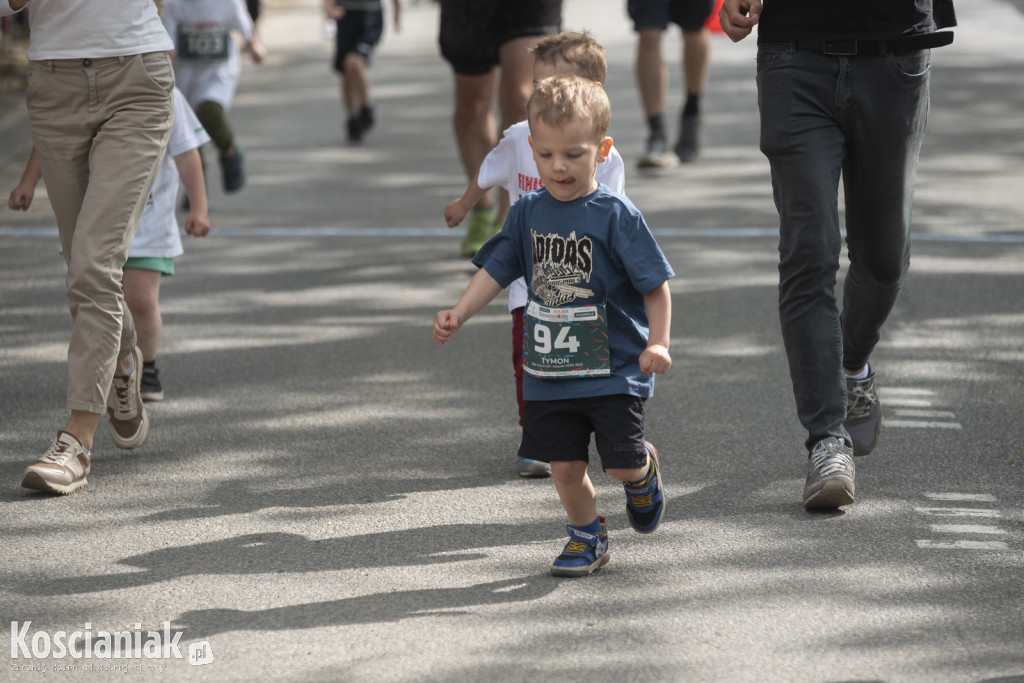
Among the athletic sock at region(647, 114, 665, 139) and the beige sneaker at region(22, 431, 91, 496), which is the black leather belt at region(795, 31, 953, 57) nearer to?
the beige sneaker at region(22, 431, 91, 496)

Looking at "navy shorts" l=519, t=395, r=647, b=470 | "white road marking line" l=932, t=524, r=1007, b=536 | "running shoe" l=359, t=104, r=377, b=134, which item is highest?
"navy shorts" l=519, t=395, r=647, b=470

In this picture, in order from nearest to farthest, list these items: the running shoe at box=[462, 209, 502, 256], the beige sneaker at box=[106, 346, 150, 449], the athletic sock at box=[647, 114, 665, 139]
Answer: the beige sneaker at box=[106, 346, 150, 449]
the running shoe at box=[462, 209, 502, 256]
the athletic sock at box=[647, 114, 665, 139]

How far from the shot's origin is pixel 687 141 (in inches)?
391

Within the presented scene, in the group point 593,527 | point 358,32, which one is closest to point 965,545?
point 593,527

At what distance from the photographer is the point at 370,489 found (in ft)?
14.3

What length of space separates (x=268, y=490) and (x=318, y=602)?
89 cm

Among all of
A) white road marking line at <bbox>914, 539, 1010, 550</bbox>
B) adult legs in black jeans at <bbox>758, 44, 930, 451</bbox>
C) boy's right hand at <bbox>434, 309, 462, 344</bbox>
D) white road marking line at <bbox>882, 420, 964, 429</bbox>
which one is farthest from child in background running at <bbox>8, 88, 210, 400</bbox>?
white road marking line at <bbox>914, 539, 1010, 550</bbox>

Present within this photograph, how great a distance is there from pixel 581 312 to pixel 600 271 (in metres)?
0.12

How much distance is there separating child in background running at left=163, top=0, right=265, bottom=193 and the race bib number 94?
4837 millimetres

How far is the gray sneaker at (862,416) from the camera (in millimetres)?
4535

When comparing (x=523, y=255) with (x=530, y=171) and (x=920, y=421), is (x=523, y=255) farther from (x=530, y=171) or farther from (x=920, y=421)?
(x=920, y=421)

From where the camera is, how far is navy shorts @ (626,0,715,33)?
30.4 feet

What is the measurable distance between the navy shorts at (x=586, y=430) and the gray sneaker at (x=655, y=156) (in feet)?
20.1

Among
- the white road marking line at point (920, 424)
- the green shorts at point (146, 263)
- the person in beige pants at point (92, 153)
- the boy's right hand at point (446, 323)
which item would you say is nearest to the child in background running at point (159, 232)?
the green shorts at point (146, 263)
